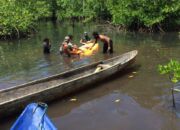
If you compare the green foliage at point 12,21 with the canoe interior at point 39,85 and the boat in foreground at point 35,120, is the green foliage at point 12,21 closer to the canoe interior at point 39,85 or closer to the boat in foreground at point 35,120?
the canoe interior at point 39,85

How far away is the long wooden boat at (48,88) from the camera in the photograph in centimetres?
858

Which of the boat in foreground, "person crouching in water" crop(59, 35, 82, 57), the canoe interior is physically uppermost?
the boat in foreground

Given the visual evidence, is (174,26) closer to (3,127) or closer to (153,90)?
(153,90)

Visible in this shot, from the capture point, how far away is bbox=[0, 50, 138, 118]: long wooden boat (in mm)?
8578

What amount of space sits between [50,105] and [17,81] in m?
3.46

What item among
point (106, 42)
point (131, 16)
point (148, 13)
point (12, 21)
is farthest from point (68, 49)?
point (148, 13)

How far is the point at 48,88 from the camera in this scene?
30.9ft

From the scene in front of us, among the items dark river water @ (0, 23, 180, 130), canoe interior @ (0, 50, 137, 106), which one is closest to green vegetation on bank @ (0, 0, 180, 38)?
dark river water @ (0, 23, 180, 130)

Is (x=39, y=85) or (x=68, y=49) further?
(x=68, y=49)

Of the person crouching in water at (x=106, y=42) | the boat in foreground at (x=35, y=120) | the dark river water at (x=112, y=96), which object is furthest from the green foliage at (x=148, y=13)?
the boat in foreground at (x=35, y=120)

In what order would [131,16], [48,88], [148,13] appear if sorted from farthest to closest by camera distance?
[131,16], [148,13], [48,88]

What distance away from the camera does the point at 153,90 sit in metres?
10.9

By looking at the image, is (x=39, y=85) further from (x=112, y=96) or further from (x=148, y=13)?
(x=148, y=13)

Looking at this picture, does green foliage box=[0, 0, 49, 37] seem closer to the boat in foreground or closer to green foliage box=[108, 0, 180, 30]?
green foliage box=[108, 0, 180, 30]
